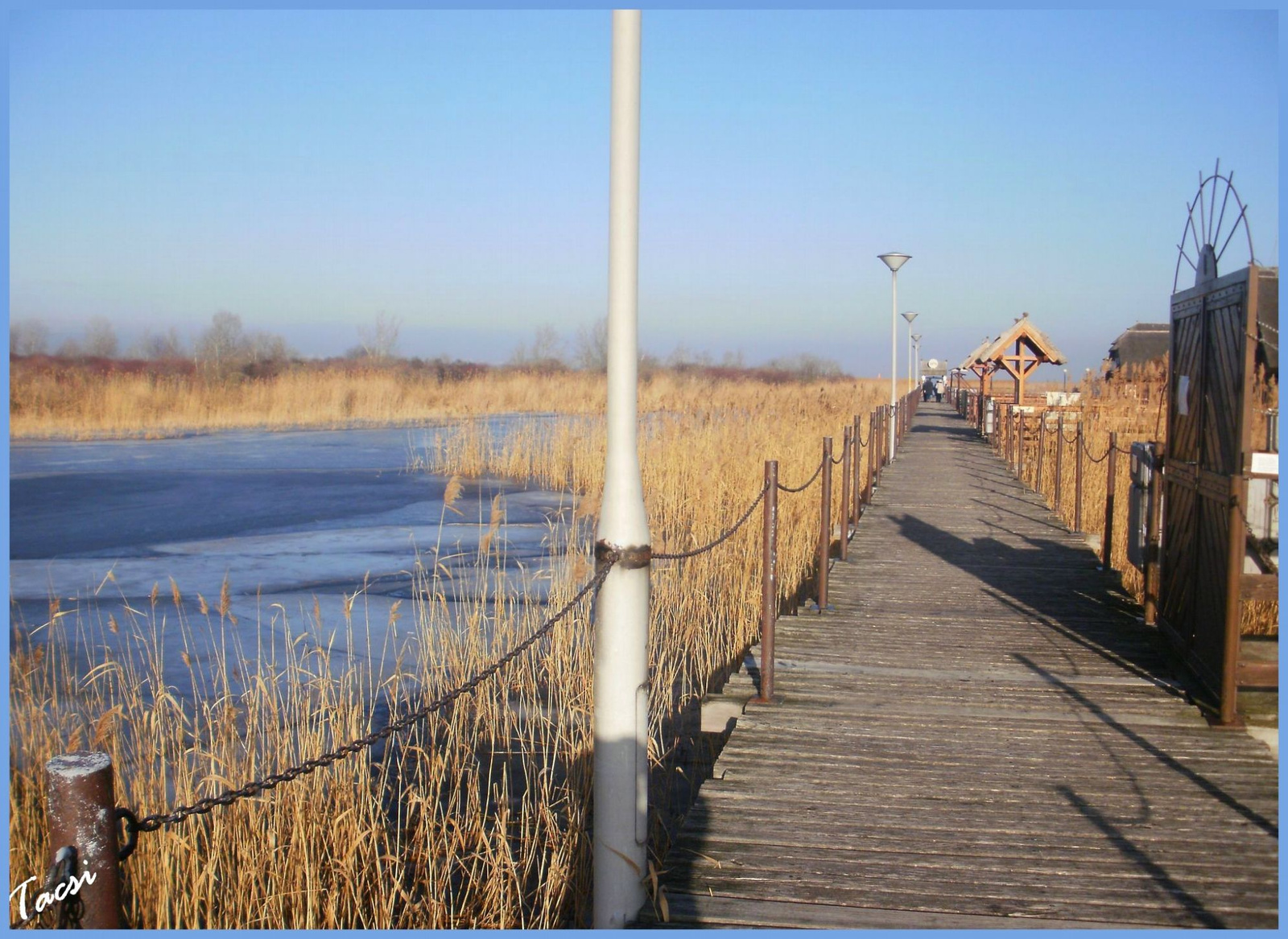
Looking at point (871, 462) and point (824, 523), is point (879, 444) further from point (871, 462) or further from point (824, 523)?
point (824, 523)

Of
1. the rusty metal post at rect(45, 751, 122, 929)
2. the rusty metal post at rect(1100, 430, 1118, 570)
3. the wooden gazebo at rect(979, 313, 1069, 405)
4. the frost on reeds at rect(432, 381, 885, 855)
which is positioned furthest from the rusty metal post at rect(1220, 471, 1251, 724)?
the wooden gazebo at rect(979, 313, 1069, 405)

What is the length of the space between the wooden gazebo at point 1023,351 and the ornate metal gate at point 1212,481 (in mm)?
21802

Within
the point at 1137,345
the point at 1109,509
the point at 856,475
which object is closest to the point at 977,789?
the point at 1109,509

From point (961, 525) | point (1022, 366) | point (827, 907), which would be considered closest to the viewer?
point (827, 907)

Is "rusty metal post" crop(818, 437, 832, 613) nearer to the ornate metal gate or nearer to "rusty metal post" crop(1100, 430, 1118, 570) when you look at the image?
the ornate metal gate

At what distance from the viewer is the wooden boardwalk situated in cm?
380

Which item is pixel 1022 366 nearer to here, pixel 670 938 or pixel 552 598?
pixel 552 598

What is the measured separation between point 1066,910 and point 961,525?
31.1 feet

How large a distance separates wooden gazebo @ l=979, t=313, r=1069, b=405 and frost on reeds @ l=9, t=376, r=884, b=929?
1838cm

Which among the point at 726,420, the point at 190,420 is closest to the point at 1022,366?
the point at 726,420

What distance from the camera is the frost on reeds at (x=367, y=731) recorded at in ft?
14.2

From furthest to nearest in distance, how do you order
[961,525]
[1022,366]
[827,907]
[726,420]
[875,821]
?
[1022,366]
[726,420]
[961,525]
[875,821]
[827,907]

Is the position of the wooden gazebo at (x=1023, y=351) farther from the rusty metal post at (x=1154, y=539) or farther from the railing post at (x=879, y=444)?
the rusty metal post at (x=1154, y=539)

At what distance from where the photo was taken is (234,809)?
457cm
